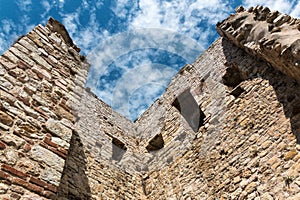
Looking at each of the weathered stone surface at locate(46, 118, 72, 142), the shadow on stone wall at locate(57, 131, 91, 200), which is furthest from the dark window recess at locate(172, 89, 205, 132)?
the weathered stone surface at locate(46, 118, 72, 142)

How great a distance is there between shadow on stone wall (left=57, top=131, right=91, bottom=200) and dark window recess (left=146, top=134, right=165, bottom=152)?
255cm

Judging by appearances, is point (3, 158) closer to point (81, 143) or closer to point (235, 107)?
point (81, 143)

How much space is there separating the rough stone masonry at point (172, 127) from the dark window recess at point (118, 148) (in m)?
0.03

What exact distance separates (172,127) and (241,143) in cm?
304

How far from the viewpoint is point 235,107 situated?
584cm

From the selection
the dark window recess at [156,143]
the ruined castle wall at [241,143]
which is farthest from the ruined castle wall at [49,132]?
the ruined castle wall at [241,143]

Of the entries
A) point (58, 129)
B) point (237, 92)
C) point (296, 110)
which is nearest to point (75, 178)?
point (58, 129)

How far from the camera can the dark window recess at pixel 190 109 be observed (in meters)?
7.22

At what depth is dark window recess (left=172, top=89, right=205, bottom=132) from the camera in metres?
7.22

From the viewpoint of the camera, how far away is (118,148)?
800 centimetres

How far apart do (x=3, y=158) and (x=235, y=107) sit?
14.8 ft

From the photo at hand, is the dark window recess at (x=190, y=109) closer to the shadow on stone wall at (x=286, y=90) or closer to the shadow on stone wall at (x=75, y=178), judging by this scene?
the shadow on stone wall at (x=286, y=90)

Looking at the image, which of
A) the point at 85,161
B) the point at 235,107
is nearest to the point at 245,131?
the point at 235,107

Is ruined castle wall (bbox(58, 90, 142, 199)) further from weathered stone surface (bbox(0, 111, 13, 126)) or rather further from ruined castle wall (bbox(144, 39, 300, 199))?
weathered stone surface (bbox(0, 111, 13, 126))
